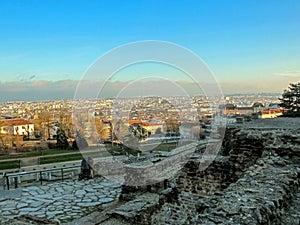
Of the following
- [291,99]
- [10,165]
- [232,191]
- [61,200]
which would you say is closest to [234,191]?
[232,191]

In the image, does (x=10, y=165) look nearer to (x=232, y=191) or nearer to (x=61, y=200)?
(x=61, y=200)

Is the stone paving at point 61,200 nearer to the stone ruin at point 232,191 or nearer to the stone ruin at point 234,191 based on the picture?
the stone ruin at point 232,191

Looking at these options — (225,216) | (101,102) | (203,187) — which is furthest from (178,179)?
(101,102)

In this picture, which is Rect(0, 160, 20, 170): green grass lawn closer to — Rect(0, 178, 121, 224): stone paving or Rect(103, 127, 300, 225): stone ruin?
Rect(0, 178, 121, 224): stone paving

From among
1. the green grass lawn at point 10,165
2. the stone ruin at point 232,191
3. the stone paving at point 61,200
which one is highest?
the stone ruin at point 232,191

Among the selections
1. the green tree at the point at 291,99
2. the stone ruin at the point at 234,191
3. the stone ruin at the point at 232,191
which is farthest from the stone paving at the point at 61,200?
the green tree at the point at 291,99

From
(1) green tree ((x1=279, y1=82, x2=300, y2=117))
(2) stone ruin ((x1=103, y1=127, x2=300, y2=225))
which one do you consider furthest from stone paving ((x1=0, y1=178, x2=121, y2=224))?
(1) green tree ((x1=279, y1=82, x2=300, y2=117))
